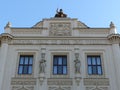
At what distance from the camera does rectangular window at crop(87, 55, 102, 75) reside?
2001 cm

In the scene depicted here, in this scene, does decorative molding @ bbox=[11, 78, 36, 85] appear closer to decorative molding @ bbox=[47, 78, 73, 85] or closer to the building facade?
the building facade

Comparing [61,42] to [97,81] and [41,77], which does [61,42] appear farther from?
[97,81]

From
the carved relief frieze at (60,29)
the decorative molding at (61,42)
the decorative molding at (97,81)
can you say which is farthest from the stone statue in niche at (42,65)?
the decorative molding at (97,81)

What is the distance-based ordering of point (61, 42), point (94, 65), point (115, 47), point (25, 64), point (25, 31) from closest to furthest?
point (94, 65) < point (25, 64) < point (115, 47) < point (61, 42) < point (25, 31)

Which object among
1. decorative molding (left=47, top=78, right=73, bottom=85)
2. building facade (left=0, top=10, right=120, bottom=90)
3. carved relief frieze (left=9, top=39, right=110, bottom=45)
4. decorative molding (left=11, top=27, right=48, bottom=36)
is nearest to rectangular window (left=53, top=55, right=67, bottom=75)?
building facade (left=0, top=10, right=120, bottom=90)

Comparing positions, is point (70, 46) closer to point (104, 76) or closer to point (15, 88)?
point (104, 76)

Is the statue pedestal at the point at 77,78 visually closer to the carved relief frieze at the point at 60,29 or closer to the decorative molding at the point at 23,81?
the decorative molding at the point at 23,81

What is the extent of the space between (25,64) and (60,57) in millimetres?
3081

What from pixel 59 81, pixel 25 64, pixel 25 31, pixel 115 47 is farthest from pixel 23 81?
pixel 115 47

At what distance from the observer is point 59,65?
67.4 feet

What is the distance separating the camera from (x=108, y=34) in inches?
872

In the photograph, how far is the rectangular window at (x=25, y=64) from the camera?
20.1m

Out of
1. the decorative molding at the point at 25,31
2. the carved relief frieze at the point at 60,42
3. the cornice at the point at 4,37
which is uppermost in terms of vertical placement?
the decorative molding at the point at 25,31

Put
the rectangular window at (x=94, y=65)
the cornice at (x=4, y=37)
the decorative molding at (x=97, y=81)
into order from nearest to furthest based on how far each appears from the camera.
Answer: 1. the decorative molding at (x=97, y=81)
2. the rectangular window at (x=94, y=65)
3. the cornice at (x=4, y=37)
